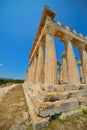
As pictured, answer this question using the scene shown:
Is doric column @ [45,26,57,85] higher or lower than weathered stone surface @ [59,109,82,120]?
higher

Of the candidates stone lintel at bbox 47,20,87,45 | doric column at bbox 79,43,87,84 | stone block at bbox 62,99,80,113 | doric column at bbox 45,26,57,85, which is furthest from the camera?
doric column at bbox 79,43,87,84

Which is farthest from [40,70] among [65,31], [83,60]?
[83,60]

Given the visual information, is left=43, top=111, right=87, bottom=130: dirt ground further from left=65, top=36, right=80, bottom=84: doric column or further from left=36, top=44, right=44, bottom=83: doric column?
left=36, top=44, right=44, bottom=83: doric column

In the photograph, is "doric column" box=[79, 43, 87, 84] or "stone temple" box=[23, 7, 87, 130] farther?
"doric column" box=[79, 43, 87, 84]

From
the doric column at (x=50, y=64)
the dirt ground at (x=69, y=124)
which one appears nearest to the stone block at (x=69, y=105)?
the dirt ground at (x=69, y=124)

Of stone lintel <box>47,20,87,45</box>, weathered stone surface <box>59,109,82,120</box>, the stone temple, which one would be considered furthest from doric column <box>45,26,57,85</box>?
weathered stone surface <box>59,109,82,120</box>

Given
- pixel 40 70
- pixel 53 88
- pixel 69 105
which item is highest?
pixel 40 70

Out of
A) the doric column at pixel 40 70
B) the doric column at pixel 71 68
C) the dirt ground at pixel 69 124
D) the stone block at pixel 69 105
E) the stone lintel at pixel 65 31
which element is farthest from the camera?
the doric column at pixel 40 70

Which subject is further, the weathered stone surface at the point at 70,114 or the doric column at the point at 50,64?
the doric column at the point at 50,64

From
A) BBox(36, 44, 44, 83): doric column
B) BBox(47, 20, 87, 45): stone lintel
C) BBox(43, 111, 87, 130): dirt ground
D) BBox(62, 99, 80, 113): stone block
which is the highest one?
BBox(47, 20, 87, 45): stone lintel

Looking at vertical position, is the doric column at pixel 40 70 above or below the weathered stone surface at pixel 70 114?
above

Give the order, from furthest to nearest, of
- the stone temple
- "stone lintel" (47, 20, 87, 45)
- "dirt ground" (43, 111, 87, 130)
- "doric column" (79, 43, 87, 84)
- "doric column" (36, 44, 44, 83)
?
"doric column" (79, 43, 87, 84) < "doric column" (36, 44, 44, 83) < "stone lintel" (47, 20, 87, 45) < the stone temple < "dirt ground" (43, 111, 87, 130)

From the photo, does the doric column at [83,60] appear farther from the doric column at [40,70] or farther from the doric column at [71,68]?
the doric column at [40,70]

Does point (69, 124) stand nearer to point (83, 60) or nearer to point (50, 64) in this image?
point (50, 64)
